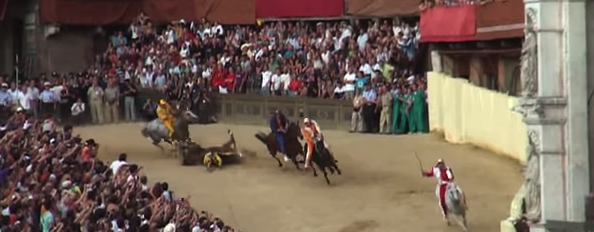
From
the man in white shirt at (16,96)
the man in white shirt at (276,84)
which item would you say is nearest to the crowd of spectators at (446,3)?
the man in white shirt at (276,84)

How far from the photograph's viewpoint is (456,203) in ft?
58.4

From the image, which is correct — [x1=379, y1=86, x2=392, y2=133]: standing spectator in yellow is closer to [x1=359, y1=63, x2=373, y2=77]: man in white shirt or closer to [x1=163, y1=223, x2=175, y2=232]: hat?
[x1=359, y1=63, x2=373, y2=77]: man in white shirt

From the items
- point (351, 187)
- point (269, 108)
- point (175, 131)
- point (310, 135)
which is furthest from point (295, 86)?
point (351, 187)

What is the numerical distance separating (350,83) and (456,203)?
15194 millimetres

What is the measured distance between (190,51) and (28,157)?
63.2 ft

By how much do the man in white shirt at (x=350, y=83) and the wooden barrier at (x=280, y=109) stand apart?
0.41m

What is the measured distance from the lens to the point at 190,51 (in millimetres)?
38219

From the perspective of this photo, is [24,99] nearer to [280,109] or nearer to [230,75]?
[230,75]

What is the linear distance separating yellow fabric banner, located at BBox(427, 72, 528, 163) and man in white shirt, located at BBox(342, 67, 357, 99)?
8.78ft

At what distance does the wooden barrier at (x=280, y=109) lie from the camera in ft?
107

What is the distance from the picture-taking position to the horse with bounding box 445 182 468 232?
17.8m

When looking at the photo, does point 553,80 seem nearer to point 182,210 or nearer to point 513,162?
point 182,210

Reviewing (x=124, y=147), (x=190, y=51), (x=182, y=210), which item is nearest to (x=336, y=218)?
(x=182, y=210)

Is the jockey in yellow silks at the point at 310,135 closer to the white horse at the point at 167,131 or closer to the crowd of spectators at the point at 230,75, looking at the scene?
the crowd of spectators at the point at 230,75
